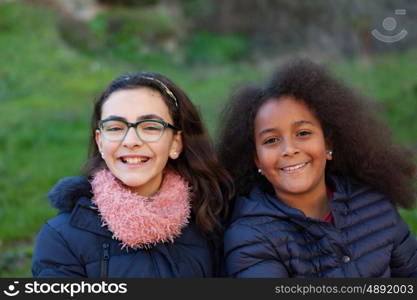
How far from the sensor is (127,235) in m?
2.47

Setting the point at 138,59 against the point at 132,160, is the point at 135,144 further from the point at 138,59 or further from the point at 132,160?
the point at 138,59

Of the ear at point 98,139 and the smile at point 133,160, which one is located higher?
the ear at point 98,139

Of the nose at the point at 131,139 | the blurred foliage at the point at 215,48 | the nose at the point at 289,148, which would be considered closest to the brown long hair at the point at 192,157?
the nose at the point at 131,139

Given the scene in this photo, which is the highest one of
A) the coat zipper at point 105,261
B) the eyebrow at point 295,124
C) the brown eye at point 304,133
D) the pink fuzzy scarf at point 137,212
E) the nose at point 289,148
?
the eyebrow at point 295,124

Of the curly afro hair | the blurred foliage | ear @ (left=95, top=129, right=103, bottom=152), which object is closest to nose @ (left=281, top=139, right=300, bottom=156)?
the curly afro hair

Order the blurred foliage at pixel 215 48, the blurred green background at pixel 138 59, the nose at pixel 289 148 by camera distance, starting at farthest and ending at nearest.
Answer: the blurred foliage at pixel 215 48, the blurred green background at pixel 138 59, the nose at pixel 289 148

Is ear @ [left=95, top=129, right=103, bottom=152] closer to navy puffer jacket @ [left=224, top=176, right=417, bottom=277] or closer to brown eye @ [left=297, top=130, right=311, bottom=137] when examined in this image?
navy puffer jacket @ [left=224, top=176, right=417, bottom=277]

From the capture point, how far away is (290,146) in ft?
8.80

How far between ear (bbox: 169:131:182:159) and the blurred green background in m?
0.43

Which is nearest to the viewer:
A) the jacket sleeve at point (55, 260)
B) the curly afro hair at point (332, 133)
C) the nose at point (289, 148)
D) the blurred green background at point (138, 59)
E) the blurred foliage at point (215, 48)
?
the jacket sleeve at point (55, 260)

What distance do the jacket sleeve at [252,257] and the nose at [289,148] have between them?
36 cm

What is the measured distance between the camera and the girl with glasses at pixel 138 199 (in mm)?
2473

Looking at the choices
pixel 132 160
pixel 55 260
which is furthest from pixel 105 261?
pixel 132 160

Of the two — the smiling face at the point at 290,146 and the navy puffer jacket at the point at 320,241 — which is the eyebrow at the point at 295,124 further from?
the navy puffer jacket at the point at 320,241
